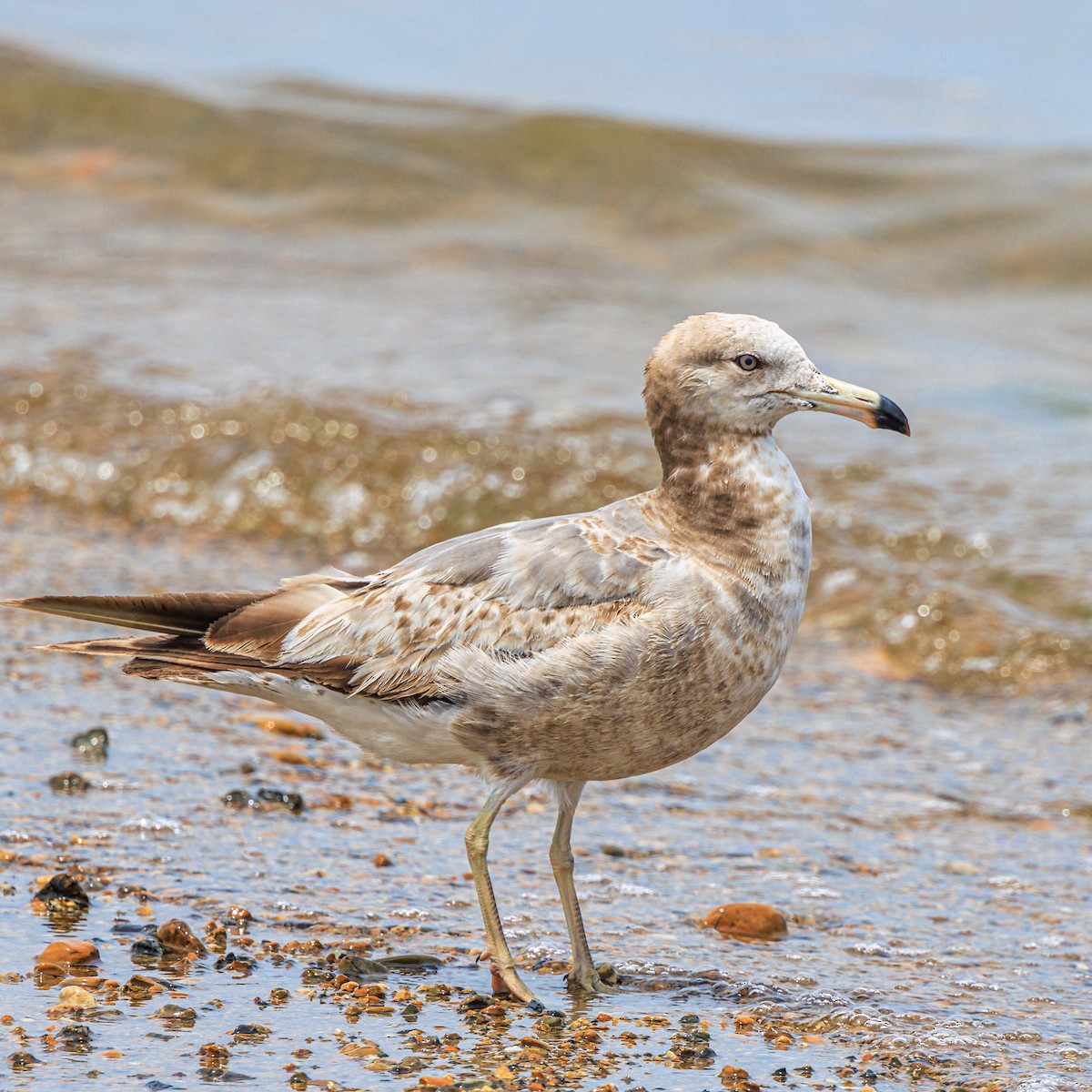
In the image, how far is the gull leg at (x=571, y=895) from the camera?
4.33 meters

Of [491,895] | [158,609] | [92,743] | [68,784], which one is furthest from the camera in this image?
[92,743]

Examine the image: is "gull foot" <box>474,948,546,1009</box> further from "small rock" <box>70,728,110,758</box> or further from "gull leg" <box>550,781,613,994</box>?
"small rock" <box>70,728,110,758</box>

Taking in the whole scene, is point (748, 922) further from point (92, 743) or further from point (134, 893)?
point (92, 743)

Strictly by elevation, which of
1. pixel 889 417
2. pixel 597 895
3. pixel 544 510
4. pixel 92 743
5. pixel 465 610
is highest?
pixel 889 417

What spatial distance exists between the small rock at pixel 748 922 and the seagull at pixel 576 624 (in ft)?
1.65

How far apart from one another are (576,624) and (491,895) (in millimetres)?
751

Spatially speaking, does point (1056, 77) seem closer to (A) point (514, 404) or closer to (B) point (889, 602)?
(A) point (514, 404)

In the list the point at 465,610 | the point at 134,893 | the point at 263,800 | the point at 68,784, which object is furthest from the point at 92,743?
the point at 465,610

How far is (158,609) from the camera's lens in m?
4.59

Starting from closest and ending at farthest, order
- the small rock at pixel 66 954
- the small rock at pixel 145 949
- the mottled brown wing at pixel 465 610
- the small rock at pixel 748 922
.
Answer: the small rock at pixel 66 954 < the small rock at pixel 145 949 < the mottled brown wing at pixel 465 610 < the small rock at pixel 748 922

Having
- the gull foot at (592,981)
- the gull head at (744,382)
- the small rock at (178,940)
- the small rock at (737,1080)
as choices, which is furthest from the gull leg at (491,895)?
the gull head at (744,382)

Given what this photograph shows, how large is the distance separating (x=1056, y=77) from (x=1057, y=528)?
17096 millimetres

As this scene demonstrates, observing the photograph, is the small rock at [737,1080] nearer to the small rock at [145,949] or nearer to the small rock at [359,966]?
the small rock at [359,966]

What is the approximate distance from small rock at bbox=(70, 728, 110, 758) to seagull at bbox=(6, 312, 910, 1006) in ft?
3.24
